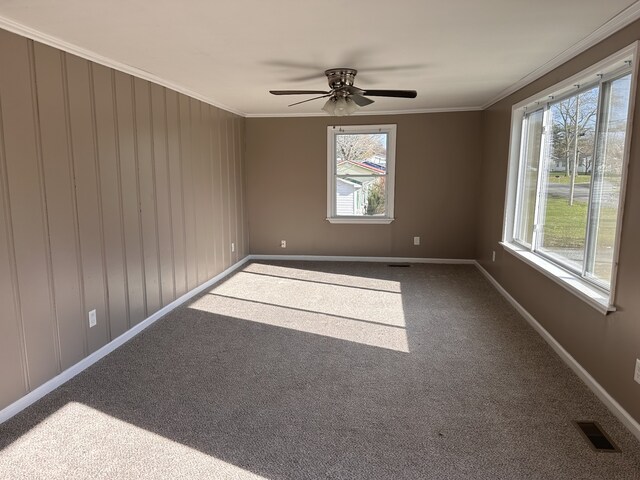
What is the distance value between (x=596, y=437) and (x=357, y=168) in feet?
15.3

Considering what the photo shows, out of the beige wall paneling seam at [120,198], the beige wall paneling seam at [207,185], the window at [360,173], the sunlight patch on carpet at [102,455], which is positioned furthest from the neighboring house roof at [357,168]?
the sunlight patch on carpet at [102,455]

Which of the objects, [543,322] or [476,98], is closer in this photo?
[543,322]

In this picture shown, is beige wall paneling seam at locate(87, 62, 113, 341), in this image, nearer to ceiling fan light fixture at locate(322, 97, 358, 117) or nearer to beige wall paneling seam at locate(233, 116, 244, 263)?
ceiling fan light fixture at locate(322, 97, 358, 117)

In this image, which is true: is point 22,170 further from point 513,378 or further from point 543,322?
point 543,322

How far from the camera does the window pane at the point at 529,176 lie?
4039mm

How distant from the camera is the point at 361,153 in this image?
6.23 m

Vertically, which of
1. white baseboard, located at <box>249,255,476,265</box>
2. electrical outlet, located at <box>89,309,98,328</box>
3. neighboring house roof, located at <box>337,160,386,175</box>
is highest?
neighboring house roof, located at <box>337,160,386,175</box>

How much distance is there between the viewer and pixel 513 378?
2.81 m

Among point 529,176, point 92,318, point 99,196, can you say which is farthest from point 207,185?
point 529,176

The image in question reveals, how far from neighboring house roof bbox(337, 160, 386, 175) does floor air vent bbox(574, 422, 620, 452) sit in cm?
444

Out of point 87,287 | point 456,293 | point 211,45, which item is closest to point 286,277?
point 456,293

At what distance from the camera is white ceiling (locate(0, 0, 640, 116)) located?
7.23 ft

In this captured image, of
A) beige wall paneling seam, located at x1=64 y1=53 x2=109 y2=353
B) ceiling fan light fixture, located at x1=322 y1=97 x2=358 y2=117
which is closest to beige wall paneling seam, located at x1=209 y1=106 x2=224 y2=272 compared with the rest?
ceiling fan light fixture, located at x1=322 y1=97 x2=358 y2=117

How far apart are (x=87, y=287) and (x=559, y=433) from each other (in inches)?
122
